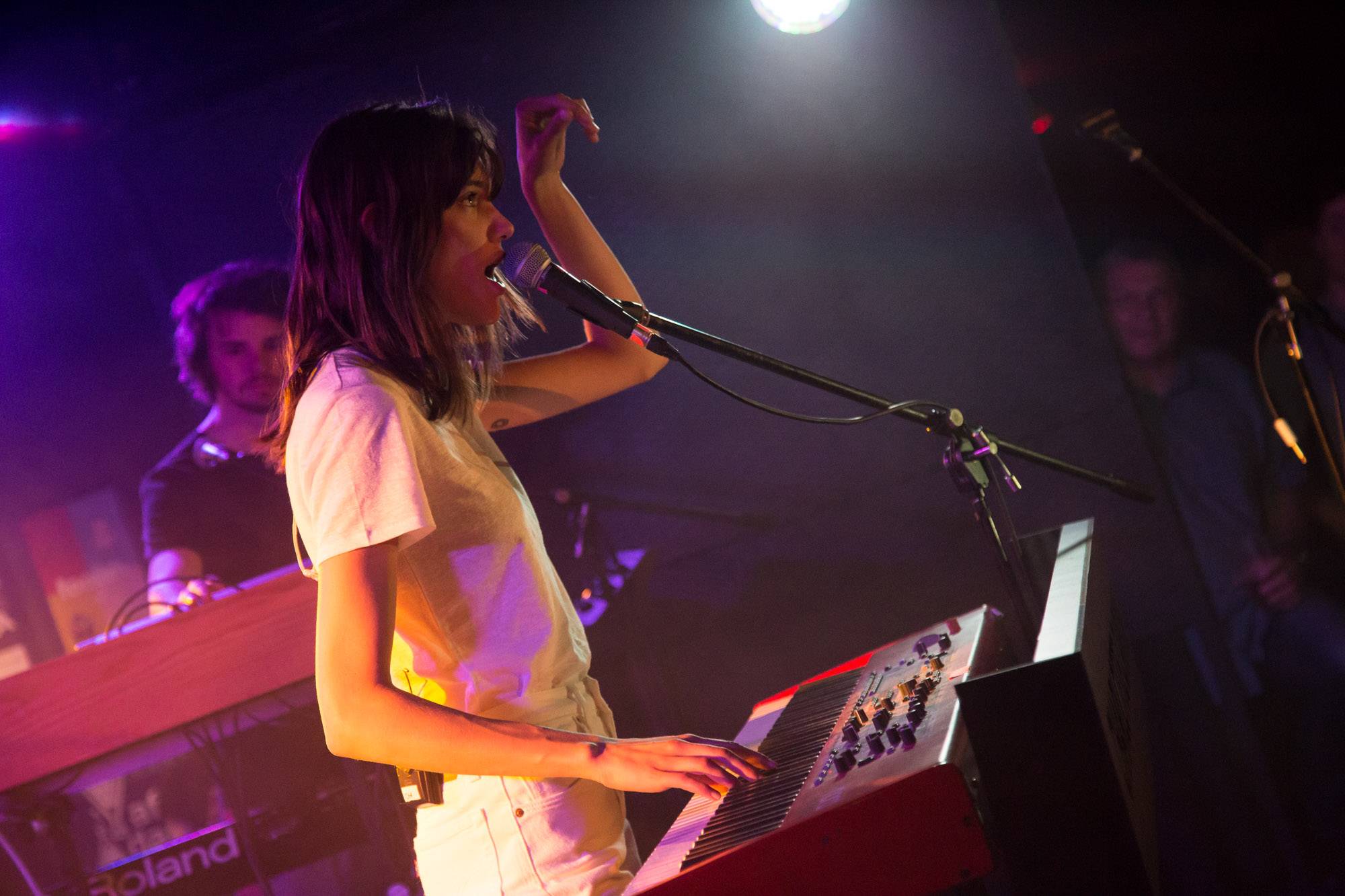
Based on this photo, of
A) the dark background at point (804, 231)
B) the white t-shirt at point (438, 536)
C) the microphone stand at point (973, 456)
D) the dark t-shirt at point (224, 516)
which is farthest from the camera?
the dark t-shirt at point (224, 516)

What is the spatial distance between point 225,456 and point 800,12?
2.45 m

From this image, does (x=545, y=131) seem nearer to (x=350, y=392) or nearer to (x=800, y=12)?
(x=350, y=392)

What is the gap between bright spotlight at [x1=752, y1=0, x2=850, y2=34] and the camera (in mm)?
3211

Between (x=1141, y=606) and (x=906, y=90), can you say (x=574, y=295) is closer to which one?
(x=906, y=90)

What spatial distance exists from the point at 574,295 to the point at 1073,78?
2417 millimetres

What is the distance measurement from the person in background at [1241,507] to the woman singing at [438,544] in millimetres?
2431

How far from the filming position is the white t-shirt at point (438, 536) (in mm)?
1233

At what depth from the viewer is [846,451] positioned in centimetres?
347

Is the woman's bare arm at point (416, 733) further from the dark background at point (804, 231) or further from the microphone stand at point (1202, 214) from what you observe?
the microphone stand at point (1202, 214)

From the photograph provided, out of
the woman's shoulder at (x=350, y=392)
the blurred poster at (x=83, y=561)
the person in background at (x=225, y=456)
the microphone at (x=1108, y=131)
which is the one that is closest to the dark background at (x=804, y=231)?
the microphone at (x=1108, y=131)

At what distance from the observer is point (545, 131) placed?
1914 mm

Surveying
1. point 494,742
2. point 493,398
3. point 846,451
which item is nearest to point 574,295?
point 493,398

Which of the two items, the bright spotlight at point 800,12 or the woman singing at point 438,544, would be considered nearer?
the woman singing at point 438,544

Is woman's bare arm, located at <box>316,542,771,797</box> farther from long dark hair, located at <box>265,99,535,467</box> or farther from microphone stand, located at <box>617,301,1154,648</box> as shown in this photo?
microphone stand, located at <box>617,301,1154,648</box>
